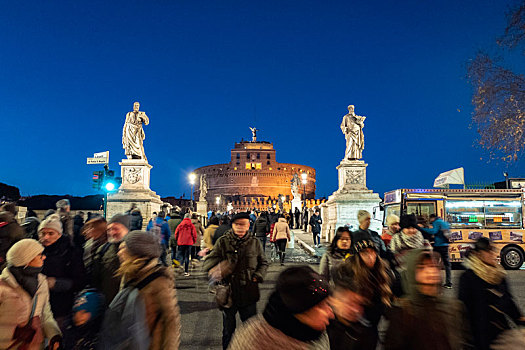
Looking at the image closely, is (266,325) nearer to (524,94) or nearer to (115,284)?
(115,284)

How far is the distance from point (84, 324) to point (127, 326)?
A: 73cm

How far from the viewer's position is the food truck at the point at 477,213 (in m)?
11.2

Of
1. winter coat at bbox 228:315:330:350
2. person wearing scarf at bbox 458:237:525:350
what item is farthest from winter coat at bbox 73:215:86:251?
person wearing scarf at bbox 458:237:525:350

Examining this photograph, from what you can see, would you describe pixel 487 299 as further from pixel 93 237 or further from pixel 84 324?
pixel 93 237

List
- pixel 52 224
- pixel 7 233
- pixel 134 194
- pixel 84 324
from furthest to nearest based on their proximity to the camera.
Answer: pixel 134 194 < pixel 7 233 < pixel 52 224 < pixel 84 324

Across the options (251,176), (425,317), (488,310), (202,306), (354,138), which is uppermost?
(251,176)

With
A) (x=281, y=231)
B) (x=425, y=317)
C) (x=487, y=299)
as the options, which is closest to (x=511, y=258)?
(x=281, y=231)

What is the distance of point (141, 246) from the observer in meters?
2.40

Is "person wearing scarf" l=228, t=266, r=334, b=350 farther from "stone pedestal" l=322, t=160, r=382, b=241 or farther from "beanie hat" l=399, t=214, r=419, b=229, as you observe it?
"stone pedestal" l=322, t=160, r=382, b=241

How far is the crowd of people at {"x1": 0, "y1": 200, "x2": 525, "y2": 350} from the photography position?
154cm

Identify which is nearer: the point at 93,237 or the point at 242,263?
the point at 242,263

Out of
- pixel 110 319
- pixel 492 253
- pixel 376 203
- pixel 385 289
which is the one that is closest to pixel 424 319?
pixel 385 289

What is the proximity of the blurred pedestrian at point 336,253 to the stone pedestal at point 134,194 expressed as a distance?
12.6 metres

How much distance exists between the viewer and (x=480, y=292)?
2.87m
